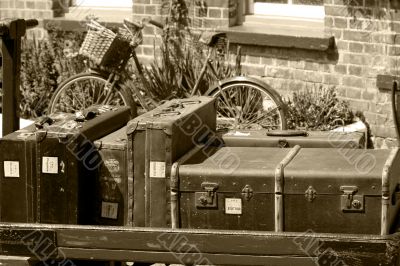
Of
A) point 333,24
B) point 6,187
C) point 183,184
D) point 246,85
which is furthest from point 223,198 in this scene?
point 333,24

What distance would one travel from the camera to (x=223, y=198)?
16.0 feet

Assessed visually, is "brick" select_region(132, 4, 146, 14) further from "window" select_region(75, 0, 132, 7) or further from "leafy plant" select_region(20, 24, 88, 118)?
"leafy plant" select_region(20, 24, 88, 118)

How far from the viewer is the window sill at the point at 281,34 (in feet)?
31.1

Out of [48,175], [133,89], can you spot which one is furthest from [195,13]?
[48,175]

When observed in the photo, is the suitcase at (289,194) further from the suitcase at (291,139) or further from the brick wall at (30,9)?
the brick wall at (30,9)

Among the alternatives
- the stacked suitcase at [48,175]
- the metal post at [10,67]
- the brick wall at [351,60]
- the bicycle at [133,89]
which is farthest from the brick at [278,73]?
the stacked suitcase at [48,175]

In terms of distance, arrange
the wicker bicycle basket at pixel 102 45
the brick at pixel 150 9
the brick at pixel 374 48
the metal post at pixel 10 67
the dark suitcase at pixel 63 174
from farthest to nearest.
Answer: the brick at pixel 150 9 < the wicker bicycle basket at pixel 102 45 < the brick at pixel 374 48 < the metal post at pixel 10 67 < the dark suitcase at pixel 63 174

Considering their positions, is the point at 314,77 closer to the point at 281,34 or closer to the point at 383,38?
the point at 281,34

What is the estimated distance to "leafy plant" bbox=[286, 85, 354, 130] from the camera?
912 cm

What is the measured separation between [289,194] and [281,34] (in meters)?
5.07

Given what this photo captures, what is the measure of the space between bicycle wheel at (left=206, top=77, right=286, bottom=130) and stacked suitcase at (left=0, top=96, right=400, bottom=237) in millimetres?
A: 3327

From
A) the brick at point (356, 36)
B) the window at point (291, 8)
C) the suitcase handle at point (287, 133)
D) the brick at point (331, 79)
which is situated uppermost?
the window at point (291, 8)

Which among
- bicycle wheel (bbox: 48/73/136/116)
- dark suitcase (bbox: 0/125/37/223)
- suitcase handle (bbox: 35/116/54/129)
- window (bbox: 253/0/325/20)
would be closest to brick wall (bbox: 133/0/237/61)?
window (bbox: 253/0/325/20)

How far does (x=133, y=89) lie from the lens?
9562 mm
